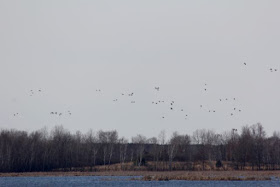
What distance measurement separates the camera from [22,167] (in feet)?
289

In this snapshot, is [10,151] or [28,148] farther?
[28,148]

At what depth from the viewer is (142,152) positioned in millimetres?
104312

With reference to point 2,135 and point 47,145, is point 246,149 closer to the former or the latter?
point 47,145

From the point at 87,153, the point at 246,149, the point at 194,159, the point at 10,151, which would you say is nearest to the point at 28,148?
the point at 10,151

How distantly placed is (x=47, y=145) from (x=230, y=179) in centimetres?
6115

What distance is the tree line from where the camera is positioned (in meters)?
90.4

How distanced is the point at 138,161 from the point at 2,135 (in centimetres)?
3835

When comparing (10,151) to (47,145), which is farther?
(47,145)

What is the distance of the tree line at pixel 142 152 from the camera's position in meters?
90.4

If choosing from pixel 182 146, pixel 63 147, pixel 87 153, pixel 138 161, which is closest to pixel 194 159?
pixel 182 146

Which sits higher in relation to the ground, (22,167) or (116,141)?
(116,141)

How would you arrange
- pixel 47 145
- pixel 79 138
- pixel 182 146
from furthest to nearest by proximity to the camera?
pixel 79 138 < pixel 182 146 < pixel 47 145

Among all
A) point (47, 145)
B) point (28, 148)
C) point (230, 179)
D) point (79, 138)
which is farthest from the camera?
point (79, 138)

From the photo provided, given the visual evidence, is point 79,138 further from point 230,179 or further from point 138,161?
point 230,179
